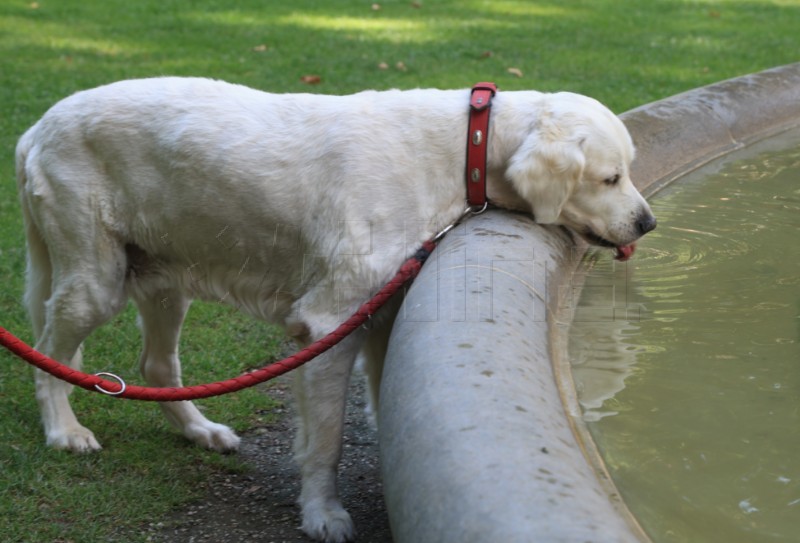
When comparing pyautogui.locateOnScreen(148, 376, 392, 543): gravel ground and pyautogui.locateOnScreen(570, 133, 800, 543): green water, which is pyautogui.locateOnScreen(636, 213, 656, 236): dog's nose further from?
pyautogui.locateOnScreen(148, 376, 392, 543): gravel ground

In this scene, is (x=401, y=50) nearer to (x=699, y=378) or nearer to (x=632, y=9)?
(x=632, y=9)

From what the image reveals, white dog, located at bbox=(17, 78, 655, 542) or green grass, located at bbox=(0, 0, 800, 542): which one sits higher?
white dog, located at bbox=(17, 78, 655, 542)

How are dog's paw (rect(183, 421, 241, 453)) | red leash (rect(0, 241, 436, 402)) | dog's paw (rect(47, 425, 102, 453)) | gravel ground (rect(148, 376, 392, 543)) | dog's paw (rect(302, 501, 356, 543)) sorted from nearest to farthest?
red leash (rect(0, 241, 436, 402))
dog's paw (rect(302, 501, 356, 543))
gravel ground (rect(148, 376, 392, 543))
dog's paw (rect(47, 425, 102, 453))
dog's paw (rect(183, 421, 241, 453))

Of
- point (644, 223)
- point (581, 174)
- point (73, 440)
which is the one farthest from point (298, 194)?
point (73, 440)

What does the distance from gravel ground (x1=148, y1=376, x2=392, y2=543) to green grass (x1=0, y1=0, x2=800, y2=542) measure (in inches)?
4.0

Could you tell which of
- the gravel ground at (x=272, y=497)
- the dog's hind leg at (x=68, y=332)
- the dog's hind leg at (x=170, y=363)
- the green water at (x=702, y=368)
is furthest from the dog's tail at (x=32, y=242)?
the green water at (x=702, y=368)

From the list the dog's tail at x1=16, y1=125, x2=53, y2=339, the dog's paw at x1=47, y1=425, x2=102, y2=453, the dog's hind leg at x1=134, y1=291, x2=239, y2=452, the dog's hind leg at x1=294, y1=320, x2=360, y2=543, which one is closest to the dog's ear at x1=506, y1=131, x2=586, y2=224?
the dog's hind leg at x1=294, y1=320, x2=360, y2=543

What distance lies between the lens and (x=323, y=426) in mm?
3461

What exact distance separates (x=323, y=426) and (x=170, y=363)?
1.05 metres

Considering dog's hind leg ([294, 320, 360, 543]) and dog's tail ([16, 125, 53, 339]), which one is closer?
dog's hind leg ([294, 320, 360, 543])

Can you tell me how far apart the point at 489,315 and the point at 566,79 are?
256 inches

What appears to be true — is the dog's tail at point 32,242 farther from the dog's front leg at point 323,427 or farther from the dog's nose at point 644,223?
the dog's nose at point 644,223

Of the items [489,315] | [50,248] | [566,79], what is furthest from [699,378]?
[566,79]

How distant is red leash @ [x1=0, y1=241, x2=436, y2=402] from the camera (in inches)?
122
